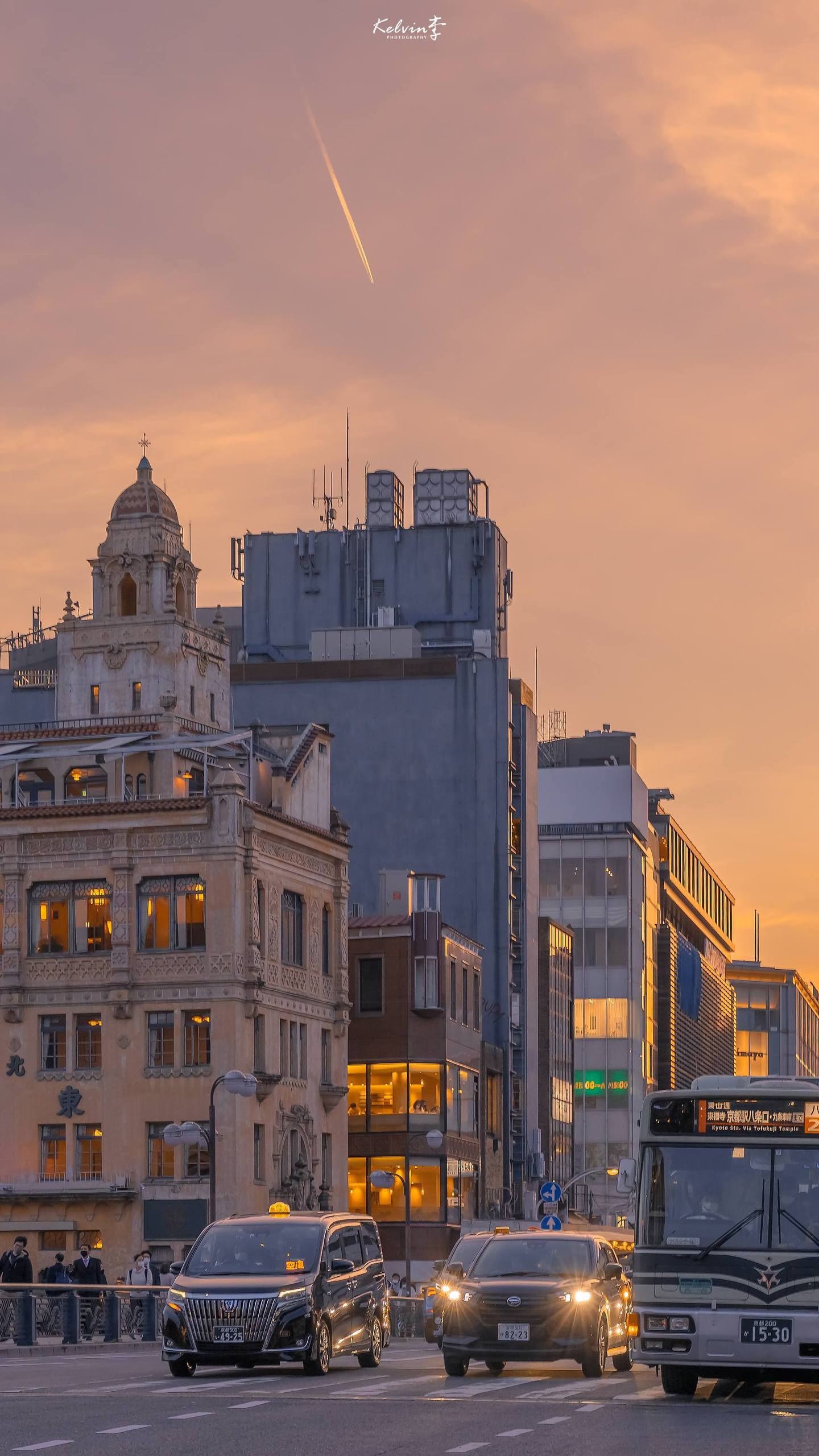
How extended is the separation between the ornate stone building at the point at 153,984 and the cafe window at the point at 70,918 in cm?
5

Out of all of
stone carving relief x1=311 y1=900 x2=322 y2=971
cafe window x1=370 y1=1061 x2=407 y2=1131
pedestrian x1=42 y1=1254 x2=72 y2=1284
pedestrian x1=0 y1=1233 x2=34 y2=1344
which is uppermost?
stone carving relief x1=311 y1=900 x2=322 y2=971

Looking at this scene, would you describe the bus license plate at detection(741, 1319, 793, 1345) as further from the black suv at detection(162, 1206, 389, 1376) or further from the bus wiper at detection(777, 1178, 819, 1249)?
the black suv at detection(162, 1206, 389, 1376)

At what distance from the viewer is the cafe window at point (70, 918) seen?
7262cm

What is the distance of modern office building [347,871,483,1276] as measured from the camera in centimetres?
8394

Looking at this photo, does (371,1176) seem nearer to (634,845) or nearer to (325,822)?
(325,822)

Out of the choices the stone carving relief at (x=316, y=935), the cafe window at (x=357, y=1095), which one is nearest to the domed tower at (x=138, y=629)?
the stone carving relief at (x=316, y=935)

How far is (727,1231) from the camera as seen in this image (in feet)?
76.5

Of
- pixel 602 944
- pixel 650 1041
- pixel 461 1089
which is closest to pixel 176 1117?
pixel 461 1089

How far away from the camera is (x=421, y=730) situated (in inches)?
4109

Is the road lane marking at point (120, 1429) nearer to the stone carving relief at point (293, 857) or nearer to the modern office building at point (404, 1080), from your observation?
the stone carving relief at point (293, 857)

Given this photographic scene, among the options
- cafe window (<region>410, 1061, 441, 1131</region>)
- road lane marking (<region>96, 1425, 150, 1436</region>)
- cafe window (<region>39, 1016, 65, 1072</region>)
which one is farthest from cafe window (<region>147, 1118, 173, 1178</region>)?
road lane marking (<region>96, 1425, 150, 1436</region>)

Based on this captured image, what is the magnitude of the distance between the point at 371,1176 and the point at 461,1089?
1309 cm

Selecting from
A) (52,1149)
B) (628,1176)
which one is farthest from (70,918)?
(628,1176)

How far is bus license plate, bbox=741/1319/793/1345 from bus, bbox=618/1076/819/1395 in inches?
0.4
